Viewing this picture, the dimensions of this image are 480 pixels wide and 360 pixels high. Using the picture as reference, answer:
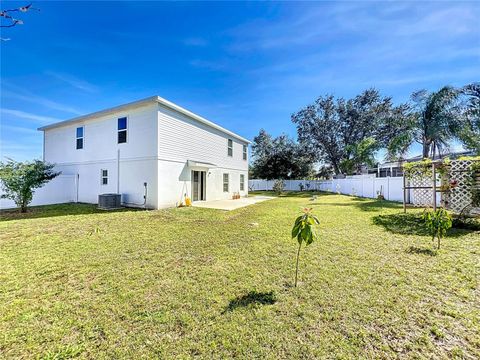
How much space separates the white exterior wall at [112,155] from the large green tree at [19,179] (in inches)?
98.8

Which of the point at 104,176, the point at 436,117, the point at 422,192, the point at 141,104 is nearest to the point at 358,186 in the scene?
the point at 436,117

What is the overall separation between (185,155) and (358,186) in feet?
49.6

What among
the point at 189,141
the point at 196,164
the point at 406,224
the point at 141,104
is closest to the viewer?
the point at 406,224

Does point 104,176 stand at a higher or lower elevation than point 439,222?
higher

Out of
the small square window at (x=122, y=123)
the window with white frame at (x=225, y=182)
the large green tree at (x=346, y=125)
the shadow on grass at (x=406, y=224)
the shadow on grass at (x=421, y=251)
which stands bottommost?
the shadow on grass at (x=421, y=251)

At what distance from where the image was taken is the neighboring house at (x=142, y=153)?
9.86 m

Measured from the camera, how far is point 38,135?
14.4 meters

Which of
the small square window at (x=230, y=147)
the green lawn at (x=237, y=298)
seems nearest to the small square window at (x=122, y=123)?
the green lawn at (x=237, y=298)

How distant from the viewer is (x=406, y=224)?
6637 mm

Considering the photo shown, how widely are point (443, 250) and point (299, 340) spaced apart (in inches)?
174

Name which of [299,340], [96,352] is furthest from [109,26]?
[299,340]

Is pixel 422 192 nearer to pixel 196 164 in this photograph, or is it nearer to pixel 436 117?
pixel 436 117

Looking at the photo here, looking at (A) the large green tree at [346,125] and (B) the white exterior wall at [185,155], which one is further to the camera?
(A) the large green tree at [346,125]

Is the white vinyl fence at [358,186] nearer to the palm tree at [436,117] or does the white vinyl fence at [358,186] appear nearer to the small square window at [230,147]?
the palm tree at [436,117]
